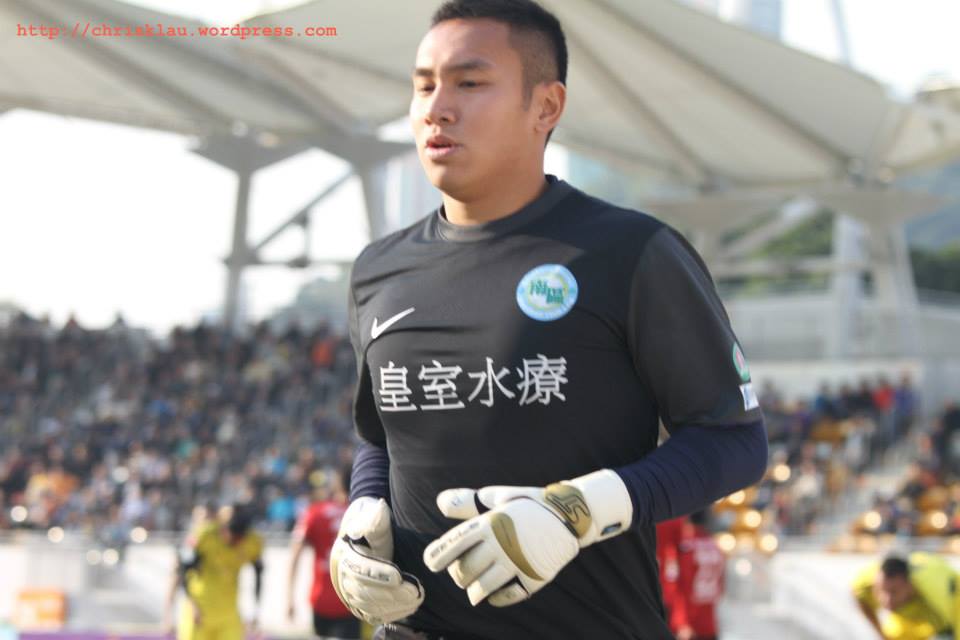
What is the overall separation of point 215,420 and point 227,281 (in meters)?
8.14

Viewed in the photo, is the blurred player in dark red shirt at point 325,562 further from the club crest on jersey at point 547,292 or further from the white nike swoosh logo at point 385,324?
the club crest on jersey at point 547,292

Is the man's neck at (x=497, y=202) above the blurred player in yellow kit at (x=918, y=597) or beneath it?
above

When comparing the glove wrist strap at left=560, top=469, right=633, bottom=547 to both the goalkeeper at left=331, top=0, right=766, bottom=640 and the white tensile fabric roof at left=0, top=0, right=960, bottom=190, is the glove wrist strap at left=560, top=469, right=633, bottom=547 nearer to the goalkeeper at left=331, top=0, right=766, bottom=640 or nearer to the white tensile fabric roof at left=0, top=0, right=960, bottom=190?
the goalkeeper at left=331, top=0, right=766, bottom=640

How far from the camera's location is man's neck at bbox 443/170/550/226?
2.81 metres

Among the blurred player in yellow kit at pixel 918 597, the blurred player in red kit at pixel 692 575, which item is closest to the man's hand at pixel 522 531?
the blurred player in yellow kit at pixel 918 597

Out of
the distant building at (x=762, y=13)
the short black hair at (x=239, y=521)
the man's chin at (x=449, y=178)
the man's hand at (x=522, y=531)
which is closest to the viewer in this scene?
the man's hand at (x=522, y=531)

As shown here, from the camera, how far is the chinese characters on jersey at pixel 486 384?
2619mm

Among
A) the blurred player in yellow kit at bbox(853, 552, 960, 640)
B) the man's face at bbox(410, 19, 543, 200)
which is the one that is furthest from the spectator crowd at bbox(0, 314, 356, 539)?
the man's face at bbox(410, 19, 543, 200)

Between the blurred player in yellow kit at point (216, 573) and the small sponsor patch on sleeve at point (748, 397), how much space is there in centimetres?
884

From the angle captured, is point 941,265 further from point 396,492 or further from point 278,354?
point 396,492

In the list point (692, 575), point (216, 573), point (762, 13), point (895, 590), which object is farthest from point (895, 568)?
point (762, 13)

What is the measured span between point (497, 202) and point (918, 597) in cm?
571

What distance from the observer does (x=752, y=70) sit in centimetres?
2395

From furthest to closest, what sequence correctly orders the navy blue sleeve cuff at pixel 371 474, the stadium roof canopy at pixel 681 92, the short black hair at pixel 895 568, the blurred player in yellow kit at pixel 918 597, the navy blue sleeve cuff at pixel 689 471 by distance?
the stadium roof canopy at pixel 681 92 → the short black hair at pixel 895 568 → the blurred player in yellow kit at pixel 918 597 → the navy blue sleeve cuff at pixel 371 474 → the navy blue sleeve cuff at pixel 689 471
